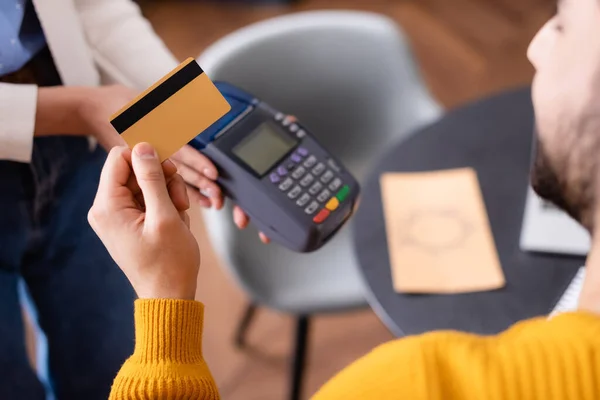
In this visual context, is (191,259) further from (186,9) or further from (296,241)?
(186,9)

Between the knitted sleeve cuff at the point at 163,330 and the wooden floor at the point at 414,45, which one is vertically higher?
the knitted sleeve cuff at the point at 163,330

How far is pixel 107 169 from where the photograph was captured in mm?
425

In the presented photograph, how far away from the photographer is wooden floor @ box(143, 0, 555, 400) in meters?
1.18

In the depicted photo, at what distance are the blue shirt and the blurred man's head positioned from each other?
0.40 metres

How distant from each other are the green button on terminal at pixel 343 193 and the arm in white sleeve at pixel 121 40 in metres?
0.18

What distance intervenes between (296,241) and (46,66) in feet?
0.82

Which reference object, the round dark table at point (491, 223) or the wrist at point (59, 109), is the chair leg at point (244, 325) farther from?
the wrist at point (59, 109)

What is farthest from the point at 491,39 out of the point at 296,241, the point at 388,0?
the point at 296,241

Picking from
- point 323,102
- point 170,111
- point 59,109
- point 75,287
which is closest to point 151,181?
point 170,111

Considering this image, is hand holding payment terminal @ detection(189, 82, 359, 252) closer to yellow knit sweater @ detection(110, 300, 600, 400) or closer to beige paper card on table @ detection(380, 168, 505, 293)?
yellow knit sweater @ detection(110, 300, 600, 400)

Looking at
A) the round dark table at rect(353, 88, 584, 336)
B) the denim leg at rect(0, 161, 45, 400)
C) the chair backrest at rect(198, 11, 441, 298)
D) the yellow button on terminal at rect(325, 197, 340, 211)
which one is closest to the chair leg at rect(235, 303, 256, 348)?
the chair backrest at rect(198, 11, 441, 298)

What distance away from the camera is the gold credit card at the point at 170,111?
387 mm

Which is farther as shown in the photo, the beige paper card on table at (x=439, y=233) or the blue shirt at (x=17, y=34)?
the beige paper card on table at (x=439, y=233)

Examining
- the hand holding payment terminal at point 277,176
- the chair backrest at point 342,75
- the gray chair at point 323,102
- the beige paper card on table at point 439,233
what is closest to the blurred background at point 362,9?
the gray chair at point 323,102
